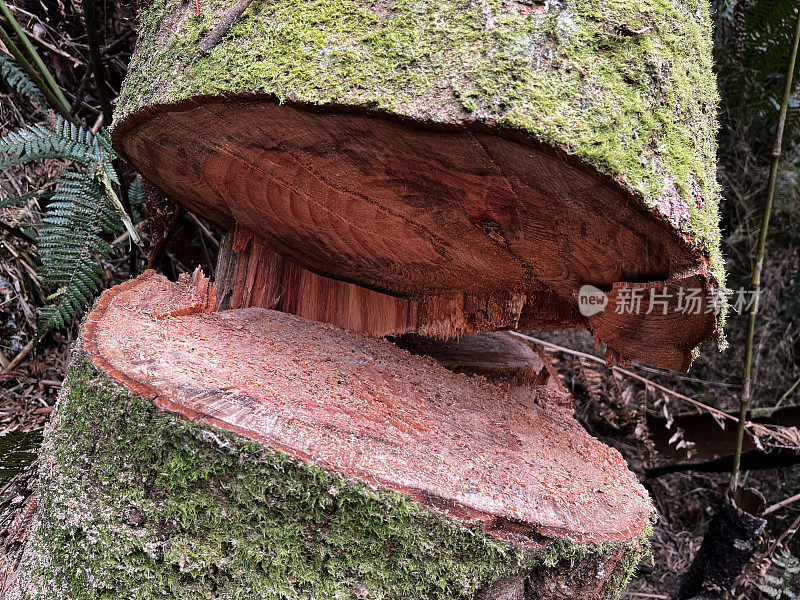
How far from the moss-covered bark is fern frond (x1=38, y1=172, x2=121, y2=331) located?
105 centimetres

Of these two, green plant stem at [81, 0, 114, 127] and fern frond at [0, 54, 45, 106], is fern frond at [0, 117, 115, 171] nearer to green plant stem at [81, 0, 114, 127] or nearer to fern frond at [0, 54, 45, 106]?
green plant stem at [81, 0, 114, 127]

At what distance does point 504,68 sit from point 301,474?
0.76 meters

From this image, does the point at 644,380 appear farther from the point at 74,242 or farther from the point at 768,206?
the point at 74,242

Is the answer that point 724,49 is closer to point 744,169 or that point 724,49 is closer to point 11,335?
point 744,169

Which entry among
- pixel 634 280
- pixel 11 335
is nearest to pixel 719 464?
pixel 634 280

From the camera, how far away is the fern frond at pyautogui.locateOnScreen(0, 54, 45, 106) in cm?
218

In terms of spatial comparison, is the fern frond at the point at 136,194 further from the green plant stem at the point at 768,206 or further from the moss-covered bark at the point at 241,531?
the green plant stem at the point at 768,206

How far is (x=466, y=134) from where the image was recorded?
917 mm

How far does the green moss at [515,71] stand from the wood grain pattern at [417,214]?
35 mm

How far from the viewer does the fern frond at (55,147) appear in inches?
Answer: 69.7

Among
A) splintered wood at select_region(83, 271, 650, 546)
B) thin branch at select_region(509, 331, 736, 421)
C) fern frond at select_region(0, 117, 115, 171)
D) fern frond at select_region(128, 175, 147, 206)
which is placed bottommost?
thin branch at select_region(509, 331, 736, 421)

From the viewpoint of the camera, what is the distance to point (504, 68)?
898 mm

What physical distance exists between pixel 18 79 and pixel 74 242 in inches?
32.6

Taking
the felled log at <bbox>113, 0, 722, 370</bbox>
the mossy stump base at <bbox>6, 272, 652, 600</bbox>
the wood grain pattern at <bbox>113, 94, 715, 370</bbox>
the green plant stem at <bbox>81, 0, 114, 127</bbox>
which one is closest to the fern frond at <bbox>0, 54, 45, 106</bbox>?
the green plant stem at <bbox>81, 0, 114, 127</bbox>
